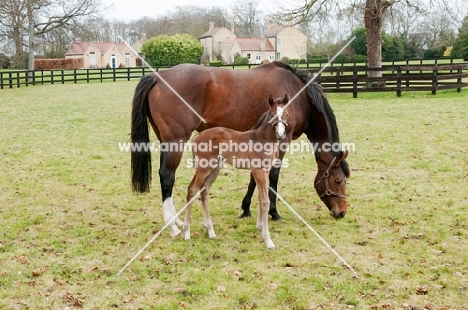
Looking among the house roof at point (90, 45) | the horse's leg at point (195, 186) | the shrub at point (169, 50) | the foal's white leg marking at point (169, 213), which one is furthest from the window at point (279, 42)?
the horse's leg at point (195, 186)

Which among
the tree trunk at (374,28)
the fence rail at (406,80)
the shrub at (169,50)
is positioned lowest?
the fence rail at (406,80)

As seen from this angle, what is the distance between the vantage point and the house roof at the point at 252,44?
66500mm

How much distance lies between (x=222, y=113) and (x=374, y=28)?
61.3ft

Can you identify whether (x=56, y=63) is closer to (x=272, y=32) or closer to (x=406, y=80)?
(x=272, y=32)

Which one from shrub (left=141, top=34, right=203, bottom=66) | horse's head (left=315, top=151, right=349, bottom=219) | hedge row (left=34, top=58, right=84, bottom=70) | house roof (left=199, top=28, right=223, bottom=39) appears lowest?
horse's head (left=315, top=151, right=349, bottom=219)

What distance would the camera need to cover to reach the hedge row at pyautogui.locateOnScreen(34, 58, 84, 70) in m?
53.6

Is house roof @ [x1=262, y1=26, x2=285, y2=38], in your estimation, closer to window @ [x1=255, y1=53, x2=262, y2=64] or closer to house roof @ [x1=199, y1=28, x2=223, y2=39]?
window @ [x1=255, y1=53, x2=262, y2=64]

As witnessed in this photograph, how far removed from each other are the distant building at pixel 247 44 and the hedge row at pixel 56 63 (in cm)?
1755

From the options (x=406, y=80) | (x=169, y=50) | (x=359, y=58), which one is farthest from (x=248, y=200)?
(x=169, y=50)

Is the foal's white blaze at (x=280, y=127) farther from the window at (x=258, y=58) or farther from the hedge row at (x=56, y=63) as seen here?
the window at (x=258, y=58)

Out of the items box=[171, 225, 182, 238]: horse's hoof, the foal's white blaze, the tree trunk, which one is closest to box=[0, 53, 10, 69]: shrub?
the tree trunk

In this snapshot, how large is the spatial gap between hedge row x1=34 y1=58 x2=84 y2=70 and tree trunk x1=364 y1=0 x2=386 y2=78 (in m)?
42.1

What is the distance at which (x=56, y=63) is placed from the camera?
5481 centimetres

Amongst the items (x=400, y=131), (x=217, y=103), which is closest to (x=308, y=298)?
(x=217, y=103)
